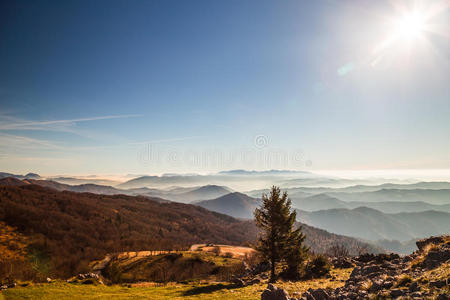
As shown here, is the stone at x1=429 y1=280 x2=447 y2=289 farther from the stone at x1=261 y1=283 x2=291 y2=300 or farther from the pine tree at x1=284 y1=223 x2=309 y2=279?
the pine tree at x1=284 y1=223 x2=309 y2=279

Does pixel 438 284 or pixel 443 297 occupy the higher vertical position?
pixel 443 297

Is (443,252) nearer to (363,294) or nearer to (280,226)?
(363,294)

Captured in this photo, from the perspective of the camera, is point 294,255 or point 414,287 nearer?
point 414,287

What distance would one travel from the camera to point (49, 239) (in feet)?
612

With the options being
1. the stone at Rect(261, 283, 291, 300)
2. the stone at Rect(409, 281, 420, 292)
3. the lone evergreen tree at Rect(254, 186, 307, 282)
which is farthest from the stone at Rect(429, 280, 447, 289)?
the lone evergreen tree at Rect(254, 186, 307, 282)

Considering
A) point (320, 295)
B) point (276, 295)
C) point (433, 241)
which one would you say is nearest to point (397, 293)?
point (320, 295)

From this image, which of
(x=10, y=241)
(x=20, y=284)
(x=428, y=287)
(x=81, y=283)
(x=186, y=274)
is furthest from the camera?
(x=10, y=241)

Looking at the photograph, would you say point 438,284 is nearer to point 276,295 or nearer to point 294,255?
point 276,295

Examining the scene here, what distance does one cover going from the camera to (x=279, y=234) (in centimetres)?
3803

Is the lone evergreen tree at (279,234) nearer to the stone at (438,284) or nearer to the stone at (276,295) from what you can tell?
the stone at (276,295)

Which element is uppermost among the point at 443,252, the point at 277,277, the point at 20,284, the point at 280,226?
the point at 443,252

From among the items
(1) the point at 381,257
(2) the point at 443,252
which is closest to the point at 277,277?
(1) the point at 381,257

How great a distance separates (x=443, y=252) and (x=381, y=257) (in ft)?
71.5

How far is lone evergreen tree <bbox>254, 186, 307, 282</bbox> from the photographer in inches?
1448
